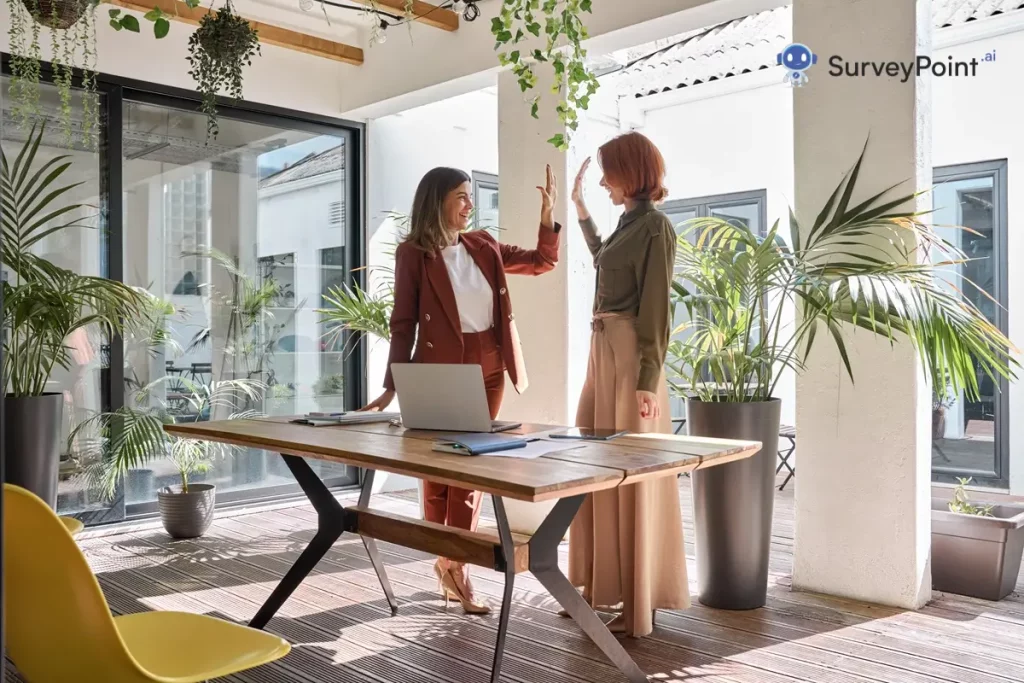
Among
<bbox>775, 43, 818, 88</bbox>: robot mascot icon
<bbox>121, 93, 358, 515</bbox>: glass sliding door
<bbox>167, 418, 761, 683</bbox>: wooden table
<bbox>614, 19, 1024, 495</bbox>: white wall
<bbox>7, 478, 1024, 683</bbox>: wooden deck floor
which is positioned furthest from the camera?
<bbox>614, 19, 1024, 495</bbox>: white wall

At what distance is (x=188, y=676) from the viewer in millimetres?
1637

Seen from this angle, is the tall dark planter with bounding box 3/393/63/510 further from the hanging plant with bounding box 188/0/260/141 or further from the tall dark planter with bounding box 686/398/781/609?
the tall dark planter with bounding box 686/398/781/609

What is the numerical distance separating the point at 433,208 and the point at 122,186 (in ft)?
7.84

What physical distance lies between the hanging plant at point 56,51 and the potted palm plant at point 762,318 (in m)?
2.11

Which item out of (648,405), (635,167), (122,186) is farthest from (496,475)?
(122,186)

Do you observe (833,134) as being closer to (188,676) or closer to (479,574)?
(479,574)

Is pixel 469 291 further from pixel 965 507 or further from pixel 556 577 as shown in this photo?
pixel 965 507

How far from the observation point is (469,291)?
3.27 m

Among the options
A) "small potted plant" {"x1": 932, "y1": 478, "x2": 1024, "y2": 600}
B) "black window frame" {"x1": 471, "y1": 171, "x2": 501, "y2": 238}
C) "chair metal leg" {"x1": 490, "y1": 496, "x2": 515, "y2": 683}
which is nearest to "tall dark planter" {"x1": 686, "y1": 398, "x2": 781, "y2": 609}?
"small potted plant" {"x1": 932, "y1": 478, "x2": 1024, "y2": 600}

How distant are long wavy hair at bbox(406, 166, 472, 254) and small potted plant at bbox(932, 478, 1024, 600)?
223cm

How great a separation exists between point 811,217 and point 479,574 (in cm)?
203

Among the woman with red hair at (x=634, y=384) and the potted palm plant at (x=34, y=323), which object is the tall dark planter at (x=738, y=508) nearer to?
the woman with red hair at (x=634, y=384)

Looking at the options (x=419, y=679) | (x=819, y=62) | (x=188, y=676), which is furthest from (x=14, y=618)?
(x=819, y=62)

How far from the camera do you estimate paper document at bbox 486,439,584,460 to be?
7.10 ft
